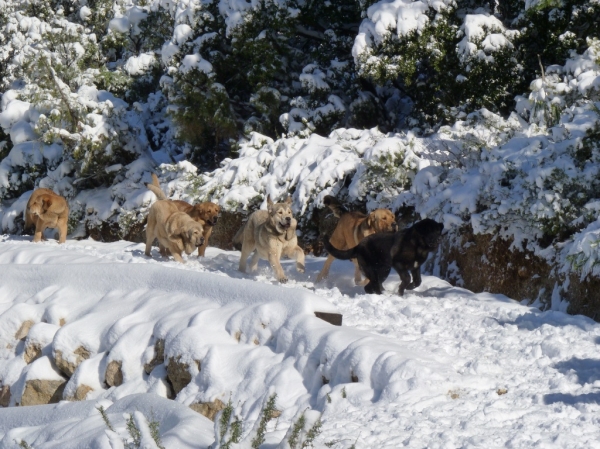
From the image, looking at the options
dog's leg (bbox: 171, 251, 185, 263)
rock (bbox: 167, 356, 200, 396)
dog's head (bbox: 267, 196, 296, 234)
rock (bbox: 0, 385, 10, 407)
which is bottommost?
rock (bbox: 0, 385, 10, 407)

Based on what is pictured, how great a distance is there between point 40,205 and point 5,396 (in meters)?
7.55

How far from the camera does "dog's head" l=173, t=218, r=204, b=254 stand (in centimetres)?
1230

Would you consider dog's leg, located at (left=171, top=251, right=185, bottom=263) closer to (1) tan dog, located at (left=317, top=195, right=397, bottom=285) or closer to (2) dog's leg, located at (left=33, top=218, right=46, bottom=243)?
(1) tan dog, located at (left=317, top=195, right=397, bottom=285)

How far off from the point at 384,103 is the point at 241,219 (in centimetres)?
436

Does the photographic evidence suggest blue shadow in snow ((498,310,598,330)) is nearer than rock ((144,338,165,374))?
Yes

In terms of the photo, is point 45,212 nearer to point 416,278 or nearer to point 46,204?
point 46,204

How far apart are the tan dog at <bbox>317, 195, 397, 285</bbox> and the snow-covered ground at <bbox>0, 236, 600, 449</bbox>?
67 centimetres

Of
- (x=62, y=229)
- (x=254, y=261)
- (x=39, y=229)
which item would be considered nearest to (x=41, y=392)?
(x=254, y=261)

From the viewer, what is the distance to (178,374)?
305 inches

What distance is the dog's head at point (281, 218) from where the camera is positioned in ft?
36.5

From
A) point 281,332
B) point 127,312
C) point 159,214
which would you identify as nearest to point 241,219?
point 159,214

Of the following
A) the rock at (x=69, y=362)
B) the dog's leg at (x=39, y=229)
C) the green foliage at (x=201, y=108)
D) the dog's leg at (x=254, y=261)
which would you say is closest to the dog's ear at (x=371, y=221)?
the dog's leg at (x=254, y=261)

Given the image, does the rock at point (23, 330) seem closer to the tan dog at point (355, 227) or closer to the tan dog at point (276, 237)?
the tan dog at point (276, 237)

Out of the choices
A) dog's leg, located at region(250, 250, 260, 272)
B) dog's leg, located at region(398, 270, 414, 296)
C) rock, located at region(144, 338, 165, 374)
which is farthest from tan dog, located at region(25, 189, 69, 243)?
dog's leg, located at region(398, 270, 414, 296)
